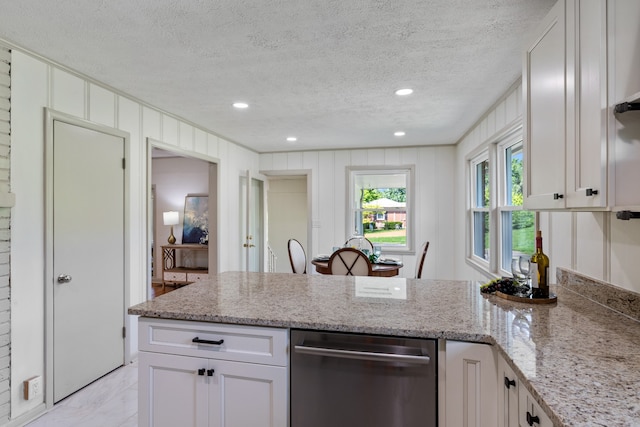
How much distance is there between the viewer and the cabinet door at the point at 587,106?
1.06 meters

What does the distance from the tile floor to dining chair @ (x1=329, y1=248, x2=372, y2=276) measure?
1.89 m

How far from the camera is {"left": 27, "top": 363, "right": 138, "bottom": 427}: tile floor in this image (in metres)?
2.14

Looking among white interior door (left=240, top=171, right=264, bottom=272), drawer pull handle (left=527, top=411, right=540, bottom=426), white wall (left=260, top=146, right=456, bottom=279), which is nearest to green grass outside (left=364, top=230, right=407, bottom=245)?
white wall (left=260, top=146, right=456, bottom=279)

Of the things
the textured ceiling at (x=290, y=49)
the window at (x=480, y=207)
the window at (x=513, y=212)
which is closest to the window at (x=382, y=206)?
the window at (x=480, y=207)

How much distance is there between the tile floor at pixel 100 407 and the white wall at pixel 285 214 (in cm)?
451

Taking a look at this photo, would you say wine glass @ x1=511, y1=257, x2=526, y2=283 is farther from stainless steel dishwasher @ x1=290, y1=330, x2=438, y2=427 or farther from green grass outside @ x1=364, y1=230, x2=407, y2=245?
green grass outside @ x1=364, y1=230, x2=407, y2=245

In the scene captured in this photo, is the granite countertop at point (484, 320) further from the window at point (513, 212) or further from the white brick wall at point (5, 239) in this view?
the white brick wall at point (5, 239)

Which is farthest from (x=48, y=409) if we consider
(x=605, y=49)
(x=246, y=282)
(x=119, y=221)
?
(x=605, y=49)

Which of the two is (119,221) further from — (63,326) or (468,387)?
(468,387)

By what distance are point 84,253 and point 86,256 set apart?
1.2 inches

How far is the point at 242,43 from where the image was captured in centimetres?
204

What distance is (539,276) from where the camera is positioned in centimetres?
165

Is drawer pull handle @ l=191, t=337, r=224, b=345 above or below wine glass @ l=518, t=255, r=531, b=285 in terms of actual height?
below

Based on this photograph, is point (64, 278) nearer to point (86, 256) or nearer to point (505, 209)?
point (86, 256)
